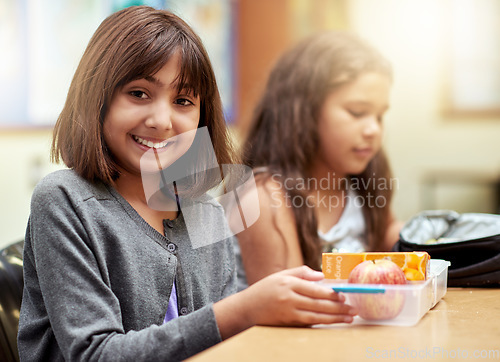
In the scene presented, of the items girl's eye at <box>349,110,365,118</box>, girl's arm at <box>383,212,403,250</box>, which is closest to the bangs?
girl's eye at <box>349,110,365,118</box>

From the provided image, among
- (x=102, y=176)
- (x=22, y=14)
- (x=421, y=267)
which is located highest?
(x=22, y=14)

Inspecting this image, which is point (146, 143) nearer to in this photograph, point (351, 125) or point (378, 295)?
point (378, 295)

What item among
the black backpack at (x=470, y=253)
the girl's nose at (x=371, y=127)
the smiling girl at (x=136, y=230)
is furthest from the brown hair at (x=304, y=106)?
the smiling girl at (x=136, y=230)

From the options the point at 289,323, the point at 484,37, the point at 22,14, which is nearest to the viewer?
the point at 289,323

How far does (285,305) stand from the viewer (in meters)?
0.75

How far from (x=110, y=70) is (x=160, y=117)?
104mm

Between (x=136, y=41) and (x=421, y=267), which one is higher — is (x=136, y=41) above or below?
above

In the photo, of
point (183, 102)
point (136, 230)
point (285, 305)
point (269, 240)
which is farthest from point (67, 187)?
point (269, 240)

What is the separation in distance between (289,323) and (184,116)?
387 mm

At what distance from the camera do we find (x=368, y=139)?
151 cm

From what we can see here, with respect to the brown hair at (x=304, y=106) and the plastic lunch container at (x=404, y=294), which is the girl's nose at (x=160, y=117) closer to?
the plastic lunch container at (x=404, y=294)

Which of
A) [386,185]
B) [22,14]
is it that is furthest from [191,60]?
[22,14]

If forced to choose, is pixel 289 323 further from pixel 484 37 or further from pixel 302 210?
pixel 484 37

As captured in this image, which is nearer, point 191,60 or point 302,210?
point 191,60
